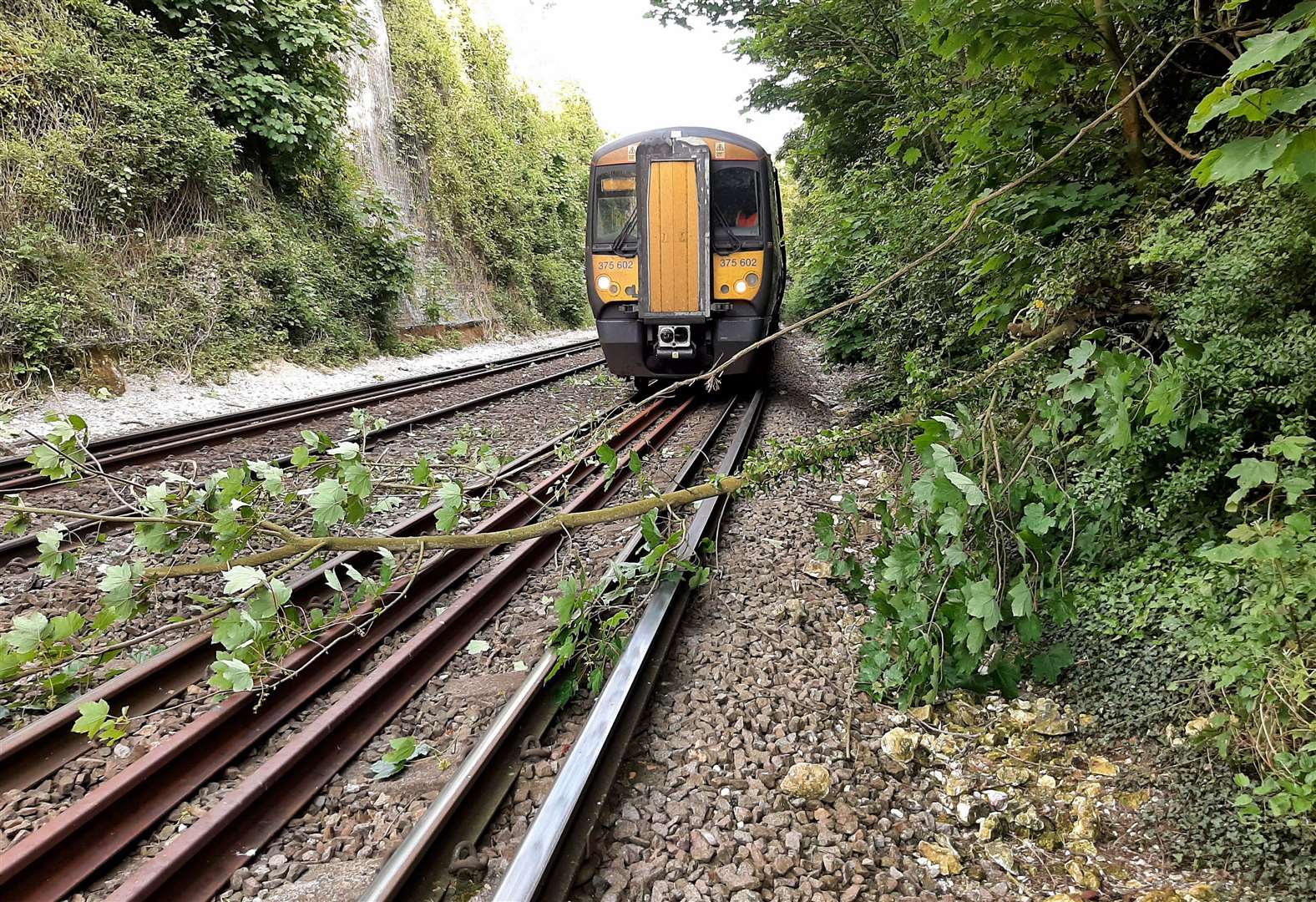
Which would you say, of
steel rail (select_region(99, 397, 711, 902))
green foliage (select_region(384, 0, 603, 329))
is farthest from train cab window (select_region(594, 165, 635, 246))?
green foliage (select_region(384, 0, 603, 329))

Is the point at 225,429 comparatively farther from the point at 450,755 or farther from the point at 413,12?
the point at 413,12

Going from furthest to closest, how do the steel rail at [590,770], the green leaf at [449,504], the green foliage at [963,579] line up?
1. the green leaf at [449,504]
2. the green foliage at [963,579]
3. the steel rail at [590,770]

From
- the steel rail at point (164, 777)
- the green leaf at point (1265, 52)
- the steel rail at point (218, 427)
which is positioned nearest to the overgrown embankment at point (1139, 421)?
the green leaf at point (1265, 52)

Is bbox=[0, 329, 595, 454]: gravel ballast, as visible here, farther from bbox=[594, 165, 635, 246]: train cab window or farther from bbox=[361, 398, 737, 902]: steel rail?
bbox=[594, 165, 635, 246]: train cab window

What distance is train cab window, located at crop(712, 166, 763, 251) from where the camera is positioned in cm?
776

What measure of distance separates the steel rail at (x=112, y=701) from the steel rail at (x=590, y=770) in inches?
40.1

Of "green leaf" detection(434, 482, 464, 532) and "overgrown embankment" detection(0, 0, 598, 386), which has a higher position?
"overgrown embankment" detection(0, 0, 598, 386)

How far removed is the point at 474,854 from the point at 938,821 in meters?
1.42

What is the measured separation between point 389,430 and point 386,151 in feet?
44.8

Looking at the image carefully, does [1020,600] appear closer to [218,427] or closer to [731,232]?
[731,232]

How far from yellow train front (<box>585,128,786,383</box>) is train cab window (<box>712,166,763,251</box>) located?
1cm

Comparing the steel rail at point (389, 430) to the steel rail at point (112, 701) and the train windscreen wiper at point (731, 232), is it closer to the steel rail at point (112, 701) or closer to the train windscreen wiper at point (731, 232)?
the steel rail at point (112, 701)

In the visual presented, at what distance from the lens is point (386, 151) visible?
659 inches

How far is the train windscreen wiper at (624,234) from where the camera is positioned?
7.93m
